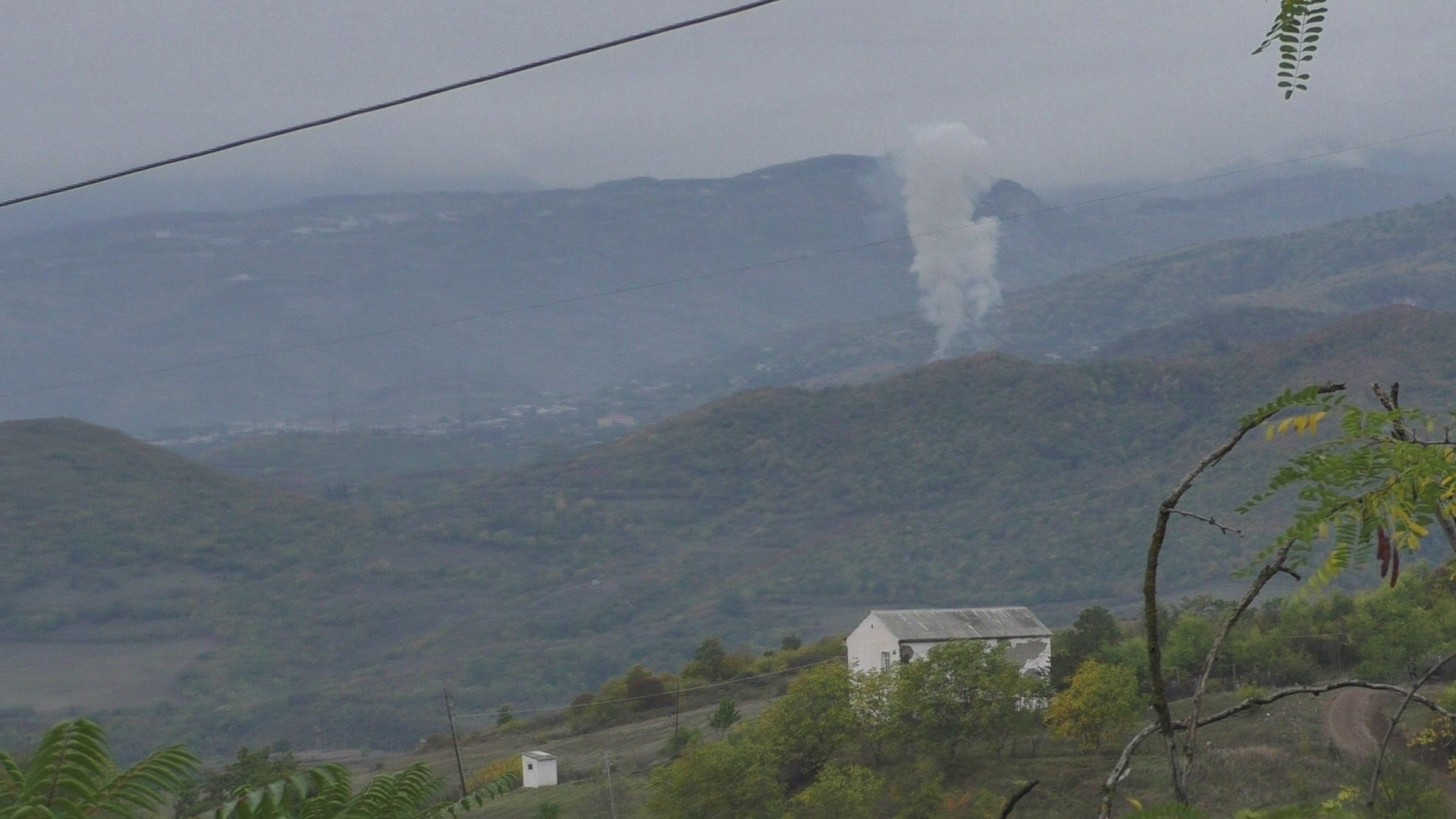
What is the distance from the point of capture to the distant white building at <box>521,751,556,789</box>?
74.6m

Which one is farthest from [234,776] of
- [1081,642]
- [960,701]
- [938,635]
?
[1081,642]

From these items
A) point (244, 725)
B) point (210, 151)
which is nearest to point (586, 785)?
point (210, 151)

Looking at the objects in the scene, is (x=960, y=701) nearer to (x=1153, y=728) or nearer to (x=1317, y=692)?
(x=1317, y=692)

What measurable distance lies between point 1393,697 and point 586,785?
119 ft

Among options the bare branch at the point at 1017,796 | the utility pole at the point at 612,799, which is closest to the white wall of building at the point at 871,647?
the utility pole at the point at 612,799

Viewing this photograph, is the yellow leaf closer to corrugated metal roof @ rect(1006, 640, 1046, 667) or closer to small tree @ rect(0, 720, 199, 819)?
small tree @ rect(0, 720, 199, 819)

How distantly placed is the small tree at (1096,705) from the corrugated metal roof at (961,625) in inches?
559

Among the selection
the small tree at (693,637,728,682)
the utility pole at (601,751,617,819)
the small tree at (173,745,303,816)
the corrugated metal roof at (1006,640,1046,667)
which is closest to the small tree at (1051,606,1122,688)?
the corrugated metal roof at (1006,640,1046,667)

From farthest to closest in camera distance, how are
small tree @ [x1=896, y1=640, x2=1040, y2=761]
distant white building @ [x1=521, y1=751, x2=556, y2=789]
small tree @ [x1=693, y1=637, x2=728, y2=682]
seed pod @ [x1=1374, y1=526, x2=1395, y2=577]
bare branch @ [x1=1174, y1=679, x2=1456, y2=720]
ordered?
small tree @ [x1=693, y1=637, x2=728, y2=682], distant white building @ [x1=521, y1=751, x2=556, y2=789], small tree @ [x1=896, y1=640, x2=1040, y2=761], seed pod @ [x1=1374, y1=526, x2=1395, y2=577], bare branch @ [x1=1174, y1=679, x2=1456, y2=720]

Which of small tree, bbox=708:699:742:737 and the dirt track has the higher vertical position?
the dirt track

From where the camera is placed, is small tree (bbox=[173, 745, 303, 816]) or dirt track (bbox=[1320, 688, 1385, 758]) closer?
dirt track (bbox=[1320, 688, 1385, 758])

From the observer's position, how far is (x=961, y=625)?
76125mm

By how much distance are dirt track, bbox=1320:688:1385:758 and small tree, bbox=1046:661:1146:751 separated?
668 centimetres

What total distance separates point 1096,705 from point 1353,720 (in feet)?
29.1
